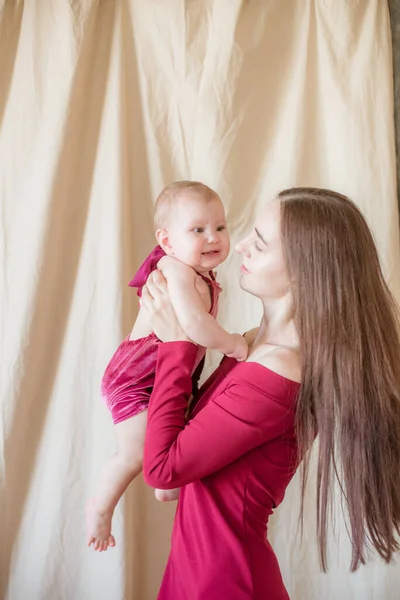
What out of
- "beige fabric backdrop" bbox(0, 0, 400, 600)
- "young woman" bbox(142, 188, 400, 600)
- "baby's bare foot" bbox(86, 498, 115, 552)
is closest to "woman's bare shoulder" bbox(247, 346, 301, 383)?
"young woman" bbox(142, 188, 400, 600)

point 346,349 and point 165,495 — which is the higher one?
point 346,349

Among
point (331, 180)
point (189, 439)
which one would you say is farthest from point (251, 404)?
point (331, 180)

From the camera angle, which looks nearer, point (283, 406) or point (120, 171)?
point (283, 406)

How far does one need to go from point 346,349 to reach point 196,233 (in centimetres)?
40

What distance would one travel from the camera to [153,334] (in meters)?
1.32

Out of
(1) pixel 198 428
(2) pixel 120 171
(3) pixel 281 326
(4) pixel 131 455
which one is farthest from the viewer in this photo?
(2) pixel 120 171

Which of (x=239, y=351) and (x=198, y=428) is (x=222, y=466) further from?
(x=239, y=351)

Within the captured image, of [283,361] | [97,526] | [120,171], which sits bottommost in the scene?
[97,526]

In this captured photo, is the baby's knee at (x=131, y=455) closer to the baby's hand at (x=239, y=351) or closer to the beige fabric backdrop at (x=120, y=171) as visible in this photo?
the baby's hand at (x=239, y=351)

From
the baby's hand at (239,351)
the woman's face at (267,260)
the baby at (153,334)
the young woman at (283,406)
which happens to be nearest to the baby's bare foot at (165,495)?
the baby at (153,334)

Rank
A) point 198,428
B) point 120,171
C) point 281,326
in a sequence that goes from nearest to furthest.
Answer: point 198,428, point 281,326, point 120,171

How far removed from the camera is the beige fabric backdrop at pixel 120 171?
6.00ft

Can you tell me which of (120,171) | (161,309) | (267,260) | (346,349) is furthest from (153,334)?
(120,171)

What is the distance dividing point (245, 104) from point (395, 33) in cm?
48
